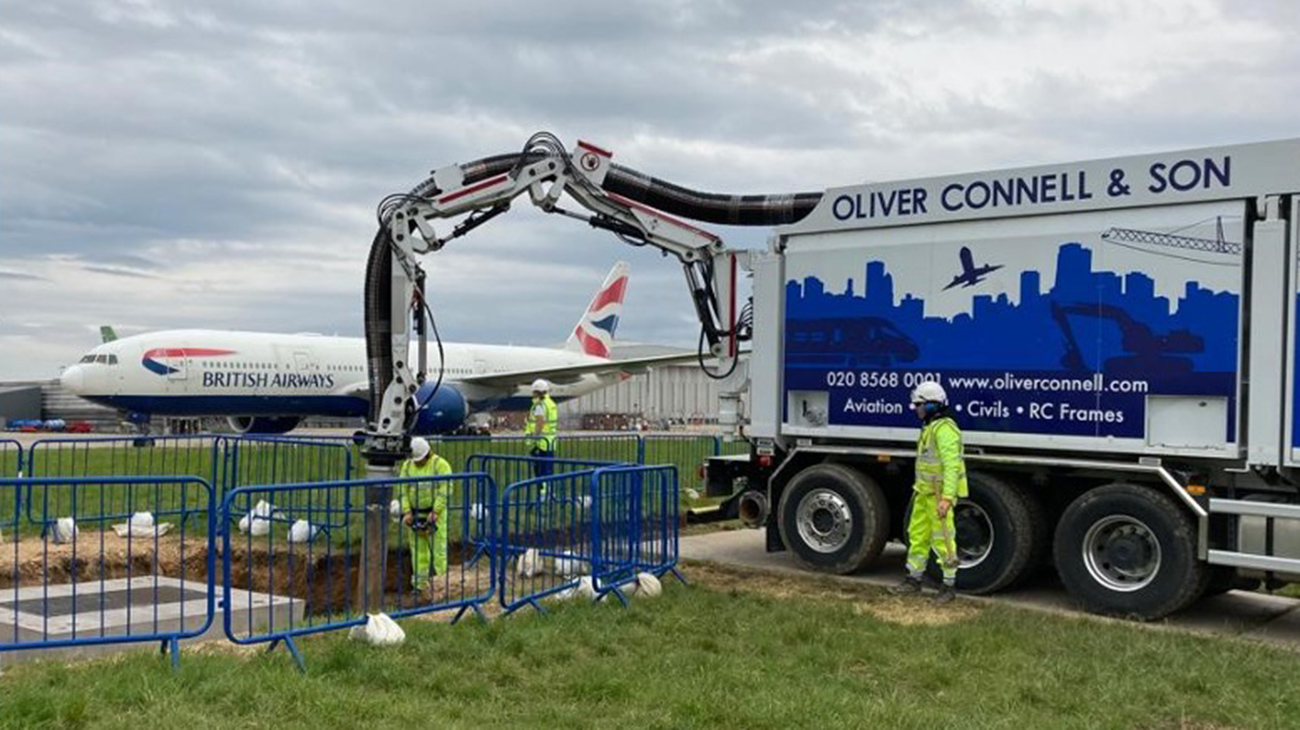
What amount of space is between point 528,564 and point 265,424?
107ft

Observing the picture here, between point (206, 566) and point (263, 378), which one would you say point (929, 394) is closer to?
point (206, 566)

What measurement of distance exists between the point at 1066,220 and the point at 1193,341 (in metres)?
1.44

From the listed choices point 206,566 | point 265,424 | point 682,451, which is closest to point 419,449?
point 206,566

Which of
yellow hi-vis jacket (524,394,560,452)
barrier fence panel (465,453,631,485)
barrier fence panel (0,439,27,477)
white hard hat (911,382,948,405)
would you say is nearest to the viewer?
white hard hat (911,382,948,405)

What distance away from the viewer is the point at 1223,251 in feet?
29.2

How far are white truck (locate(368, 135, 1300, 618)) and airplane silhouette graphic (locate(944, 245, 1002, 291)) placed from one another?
17mm

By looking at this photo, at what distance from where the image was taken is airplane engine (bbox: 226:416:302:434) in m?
39.5

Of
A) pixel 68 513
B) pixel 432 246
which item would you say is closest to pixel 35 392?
pixel 68 513

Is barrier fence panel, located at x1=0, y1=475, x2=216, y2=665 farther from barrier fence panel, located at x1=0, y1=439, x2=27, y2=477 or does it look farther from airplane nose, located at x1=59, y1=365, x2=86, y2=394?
airplane nose, located at x1=59, y1=365, x2=86, y2=394

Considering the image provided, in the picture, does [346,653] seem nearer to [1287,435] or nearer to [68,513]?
[1287,435]

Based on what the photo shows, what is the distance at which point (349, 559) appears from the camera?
1124 cm

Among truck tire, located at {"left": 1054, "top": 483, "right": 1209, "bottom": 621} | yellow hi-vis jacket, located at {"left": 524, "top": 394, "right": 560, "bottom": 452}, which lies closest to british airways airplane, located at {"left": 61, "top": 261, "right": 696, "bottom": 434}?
yellow hi-vis jacket, located at {"left": 524, "top": 394, "right": 560, "bottom": 452}

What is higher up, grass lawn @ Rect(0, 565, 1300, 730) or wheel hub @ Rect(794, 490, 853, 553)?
wheel hub @ Rect(794, 490, 853, 553)

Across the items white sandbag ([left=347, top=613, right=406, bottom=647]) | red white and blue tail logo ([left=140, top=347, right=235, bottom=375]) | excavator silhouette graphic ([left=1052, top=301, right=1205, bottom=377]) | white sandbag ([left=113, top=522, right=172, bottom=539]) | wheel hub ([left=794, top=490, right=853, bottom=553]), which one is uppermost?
excavator silhouette graphic ([left=1052, top=301, right=1205, bottom=377])
